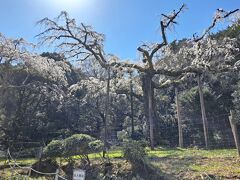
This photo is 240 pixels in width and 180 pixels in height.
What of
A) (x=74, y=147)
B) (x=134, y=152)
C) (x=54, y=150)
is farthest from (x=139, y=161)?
(x=54, y=150)

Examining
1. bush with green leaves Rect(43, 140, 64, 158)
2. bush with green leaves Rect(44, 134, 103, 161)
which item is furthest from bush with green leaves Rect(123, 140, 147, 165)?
bush with green leaves Rect(43, 140, 64, 158)

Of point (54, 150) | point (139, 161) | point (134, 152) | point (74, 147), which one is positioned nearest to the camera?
point (139, 161)

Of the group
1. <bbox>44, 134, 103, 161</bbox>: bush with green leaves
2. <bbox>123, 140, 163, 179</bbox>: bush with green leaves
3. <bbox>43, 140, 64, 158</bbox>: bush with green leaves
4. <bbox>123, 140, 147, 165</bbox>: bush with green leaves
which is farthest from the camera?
<bbox>43, 140, 64, 158</bbox>: bush with green leaves

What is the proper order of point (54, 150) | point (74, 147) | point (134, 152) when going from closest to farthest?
point (134, 152) → point (74, 147) → point (54, 150)

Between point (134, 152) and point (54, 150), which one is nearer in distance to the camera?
point (134, 152)

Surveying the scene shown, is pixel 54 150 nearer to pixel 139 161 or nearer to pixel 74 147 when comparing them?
pixel 74 147

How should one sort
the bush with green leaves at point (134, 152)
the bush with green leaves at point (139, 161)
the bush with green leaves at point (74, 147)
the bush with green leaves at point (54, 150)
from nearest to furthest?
1. the bush with green leaves at point (139, 161)
2. the bush with green leaves at point (134, 152)
3. the bush with green leaves at point (74, 147)
4. the bush with green leaves at point (54, 150)

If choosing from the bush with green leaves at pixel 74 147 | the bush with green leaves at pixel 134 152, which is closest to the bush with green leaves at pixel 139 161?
the bush with green leaves at pixel 134 152

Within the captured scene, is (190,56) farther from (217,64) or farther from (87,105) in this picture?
(87,105)

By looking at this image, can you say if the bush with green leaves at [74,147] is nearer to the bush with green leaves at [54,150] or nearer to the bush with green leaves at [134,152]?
the bush with green leaves at [54,150]

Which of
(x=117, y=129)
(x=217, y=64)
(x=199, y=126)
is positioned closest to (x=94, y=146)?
(x=217, y=64)

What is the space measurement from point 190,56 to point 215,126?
5.08m

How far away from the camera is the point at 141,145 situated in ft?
35.9

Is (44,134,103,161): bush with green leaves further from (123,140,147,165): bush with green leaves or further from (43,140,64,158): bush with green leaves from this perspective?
(123,140,147,165): bush with green leaves
